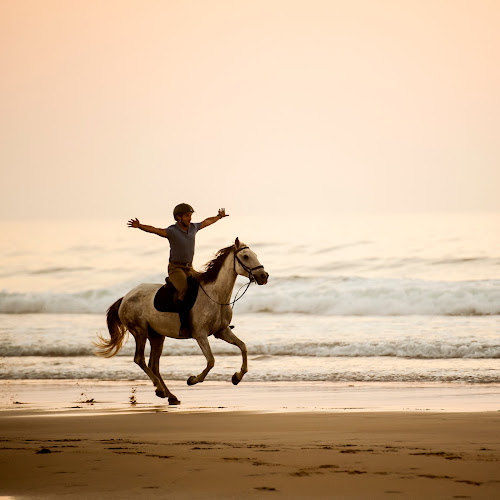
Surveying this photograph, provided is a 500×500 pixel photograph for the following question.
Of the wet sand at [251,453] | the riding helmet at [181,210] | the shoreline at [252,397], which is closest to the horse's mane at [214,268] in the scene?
the riding helmet at [181,210]

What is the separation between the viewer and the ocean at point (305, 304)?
58.9 ft

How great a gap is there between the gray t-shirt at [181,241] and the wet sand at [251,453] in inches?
85.0

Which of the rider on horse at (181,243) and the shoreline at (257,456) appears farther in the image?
the rider on horse at (181,243)

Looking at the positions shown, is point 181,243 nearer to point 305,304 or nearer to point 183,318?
point 183,318

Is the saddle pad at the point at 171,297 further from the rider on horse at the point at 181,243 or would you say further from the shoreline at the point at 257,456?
the shoreline at the point at 257,456

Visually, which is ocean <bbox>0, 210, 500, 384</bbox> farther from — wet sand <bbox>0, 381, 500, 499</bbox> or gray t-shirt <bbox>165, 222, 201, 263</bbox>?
wet sand <bbox>0, 381, 500, 499</bbox>

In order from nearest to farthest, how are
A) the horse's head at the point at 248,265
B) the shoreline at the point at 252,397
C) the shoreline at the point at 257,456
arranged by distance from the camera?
the shoreline at the point at 257,456 → the shoreline at the point at 252,397 → the horse's head at the point at 248,265

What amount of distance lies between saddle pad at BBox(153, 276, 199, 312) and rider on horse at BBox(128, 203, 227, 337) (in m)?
0.06

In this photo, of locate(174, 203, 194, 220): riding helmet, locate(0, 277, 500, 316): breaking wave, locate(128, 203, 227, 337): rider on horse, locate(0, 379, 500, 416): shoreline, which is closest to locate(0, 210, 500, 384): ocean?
locate(0, 277, 500, 316): breaking wave

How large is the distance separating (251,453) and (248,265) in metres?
4.80

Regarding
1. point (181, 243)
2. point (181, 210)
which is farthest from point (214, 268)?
point (181, 210)

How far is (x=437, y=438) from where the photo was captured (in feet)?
29.8

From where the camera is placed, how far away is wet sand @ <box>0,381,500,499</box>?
705 centimetres

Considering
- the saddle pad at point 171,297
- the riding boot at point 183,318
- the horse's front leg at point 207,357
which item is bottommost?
the horse's front leg at point 207,357
